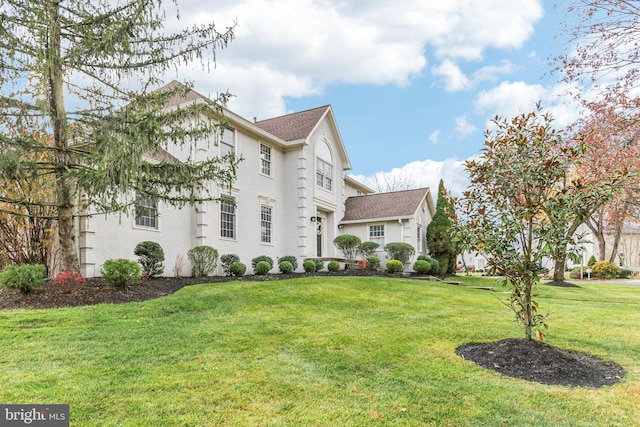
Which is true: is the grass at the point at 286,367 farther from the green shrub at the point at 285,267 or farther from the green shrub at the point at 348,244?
the green shrub at the point at 348,244

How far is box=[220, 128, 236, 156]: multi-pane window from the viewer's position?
14719 millimetres

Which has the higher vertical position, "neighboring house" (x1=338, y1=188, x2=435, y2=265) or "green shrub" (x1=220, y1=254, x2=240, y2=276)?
"neighboring house" (x1=338, y1=188, x2=435, y2=265)

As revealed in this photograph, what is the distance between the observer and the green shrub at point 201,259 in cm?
1333

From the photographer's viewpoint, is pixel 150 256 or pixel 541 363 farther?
pixel 150 256

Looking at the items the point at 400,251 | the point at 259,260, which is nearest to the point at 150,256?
the point at 259,260

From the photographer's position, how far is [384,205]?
2230cm

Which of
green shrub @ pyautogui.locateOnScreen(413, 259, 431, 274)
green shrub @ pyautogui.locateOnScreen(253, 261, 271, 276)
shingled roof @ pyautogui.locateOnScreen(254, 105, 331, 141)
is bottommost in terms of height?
green shrub @ pyautogui.locateOnScreen(413, 259, 431, 274)

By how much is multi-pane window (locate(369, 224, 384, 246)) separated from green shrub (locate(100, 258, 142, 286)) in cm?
1434

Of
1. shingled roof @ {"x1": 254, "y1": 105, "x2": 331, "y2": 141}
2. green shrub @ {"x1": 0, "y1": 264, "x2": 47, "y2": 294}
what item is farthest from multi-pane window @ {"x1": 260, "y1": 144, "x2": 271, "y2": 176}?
green shrub @ {"x1": 0, "y1": 264, "x2": 47, "y2": 294}

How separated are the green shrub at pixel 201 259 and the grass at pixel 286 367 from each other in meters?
4.98

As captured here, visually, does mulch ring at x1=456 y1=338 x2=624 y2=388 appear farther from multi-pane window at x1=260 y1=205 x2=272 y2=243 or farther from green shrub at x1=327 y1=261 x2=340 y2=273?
green shrub at x1=327 y1=261 x2=340 y2=273

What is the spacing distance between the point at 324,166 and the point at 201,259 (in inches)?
347

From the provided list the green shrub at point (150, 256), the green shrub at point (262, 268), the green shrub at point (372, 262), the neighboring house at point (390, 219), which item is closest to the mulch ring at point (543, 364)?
the green shrub at point (150, 256)

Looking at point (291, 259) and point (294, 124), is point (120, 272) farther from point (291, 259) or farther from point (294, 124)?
point (294, 124)
